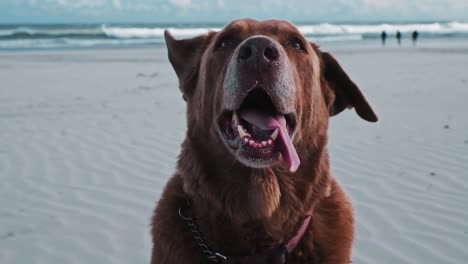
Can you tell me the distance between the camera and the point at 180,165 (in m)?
3.06

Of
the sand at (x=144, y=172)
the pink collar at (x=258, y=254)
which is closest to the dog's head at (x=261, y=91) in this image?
the pink collar at (x=258, y=254)

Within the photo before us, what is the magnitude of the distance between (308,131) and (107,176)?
11.9 feet

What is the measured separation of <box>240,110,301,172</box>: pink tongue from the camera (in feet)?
8.78

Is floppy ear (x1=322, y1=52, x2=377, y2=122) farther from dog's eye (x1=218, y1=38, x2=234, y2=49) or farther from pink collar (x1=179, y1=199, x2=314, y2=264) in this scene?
pink collar (x1=179, y1=199, x2=314, y2=264)

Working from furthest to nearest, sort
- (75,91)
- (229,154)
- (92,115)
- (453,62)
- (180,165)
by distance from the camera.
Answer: (453,62)
(75,91)
(92,115)
(180,165)
(229,154)

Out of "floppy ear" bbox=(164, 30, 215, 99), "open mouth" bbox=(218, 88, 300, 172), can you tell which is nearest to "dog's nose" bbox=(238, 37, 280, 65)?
"open mouth" bbox=(218, 88, 300, 172)

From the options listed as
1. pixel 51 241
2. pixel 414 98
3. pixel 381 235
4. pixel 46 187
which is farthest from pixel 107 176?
pixel 414 98

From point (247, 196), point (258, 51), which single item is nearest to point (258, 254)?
point (247, 196)

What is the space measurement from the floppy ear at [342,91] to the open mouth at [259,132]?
626 millimetres

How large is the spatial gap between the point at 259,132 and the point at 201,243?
2.13ft

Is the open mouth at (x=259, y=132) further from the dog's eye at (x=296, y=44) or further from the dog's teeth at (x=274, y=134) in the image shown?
the dog's eye at (x=296, y=44)

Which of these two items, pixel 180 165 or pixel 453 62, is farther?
pixel 453 62

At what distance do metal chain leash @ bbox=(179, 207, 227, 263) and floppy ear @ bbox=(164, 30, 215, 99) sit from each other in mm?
801

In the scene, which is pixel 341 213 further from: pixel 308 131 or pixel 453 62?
pixel 453 62
